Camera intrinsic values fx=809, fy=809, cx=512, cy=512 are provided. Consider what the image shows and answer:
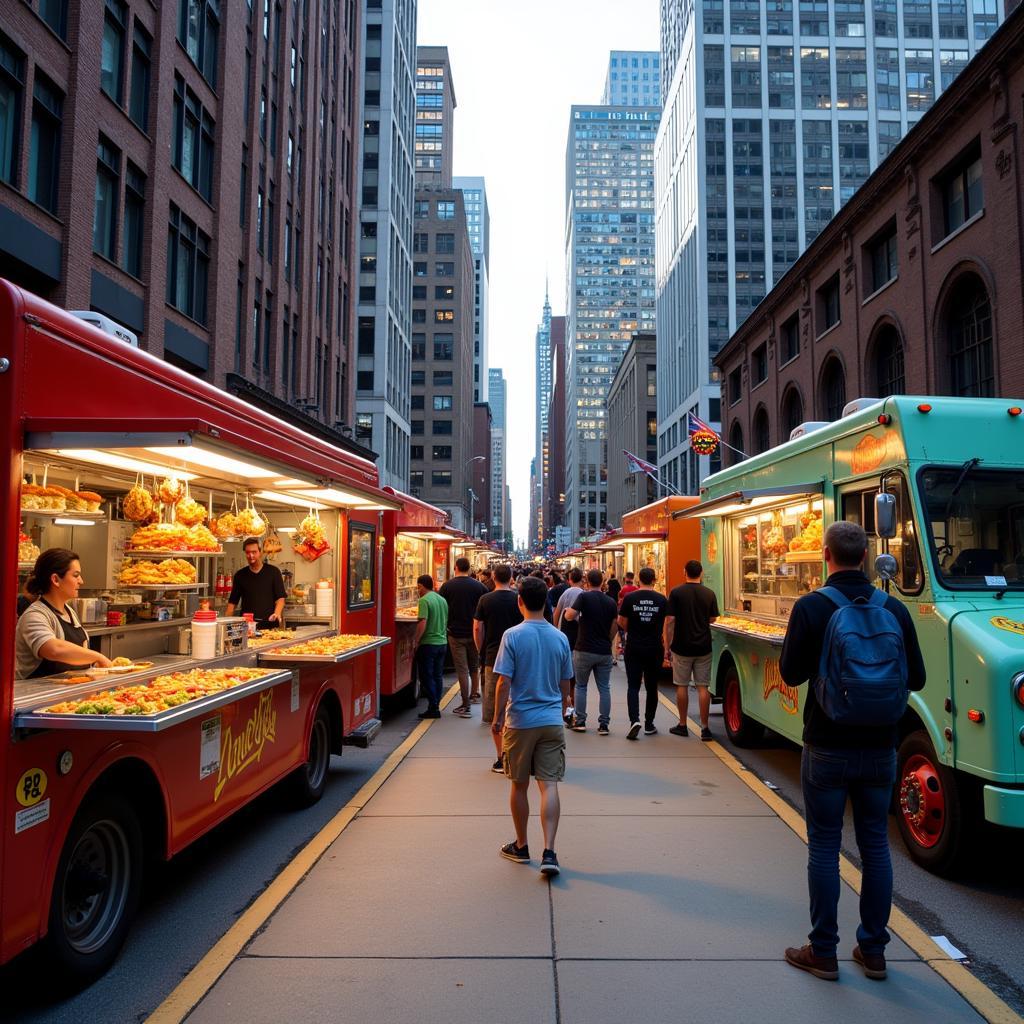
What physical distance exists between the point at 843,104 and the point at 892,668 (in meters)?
80.7

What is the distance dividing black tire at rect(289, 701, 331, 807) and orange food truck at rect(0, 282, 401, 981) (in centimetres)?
2

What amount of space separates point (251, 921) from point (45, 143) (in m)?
17.0

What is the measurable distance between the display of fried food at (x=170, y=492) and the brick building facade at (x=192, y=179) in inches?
431

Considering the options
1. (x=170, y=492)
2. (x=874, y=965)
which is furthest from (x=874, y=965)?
(x=170, y=492)

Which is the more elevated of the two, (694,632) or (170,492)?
(170,492)

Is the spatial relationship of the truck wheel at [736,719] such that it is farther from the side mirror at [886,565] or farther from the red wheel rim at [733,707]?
the side mirror at [886,565]

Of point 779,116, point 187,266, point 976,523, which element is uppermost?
point 779,116

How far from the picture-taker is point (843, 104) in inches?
2781

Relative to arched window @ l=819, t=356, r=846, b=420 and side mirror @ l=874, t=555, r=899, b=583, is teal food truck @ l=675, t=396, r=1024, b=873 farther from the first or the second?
arched window @ l=819, t=356, r=846, b=420

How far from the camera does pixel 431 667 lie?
38.3 feet

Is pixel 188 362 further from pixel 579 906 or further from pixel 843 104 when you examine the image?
pixel 843 104

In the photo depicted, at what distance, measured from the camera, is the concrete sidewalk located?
3.71 meters

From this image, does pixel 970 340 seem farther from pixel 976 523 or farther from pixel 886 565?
pixel 886 565

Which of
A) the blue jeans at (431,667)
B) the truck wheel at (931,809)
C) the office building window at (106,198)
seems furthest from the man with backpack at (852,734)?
the office building window at (106,198)
